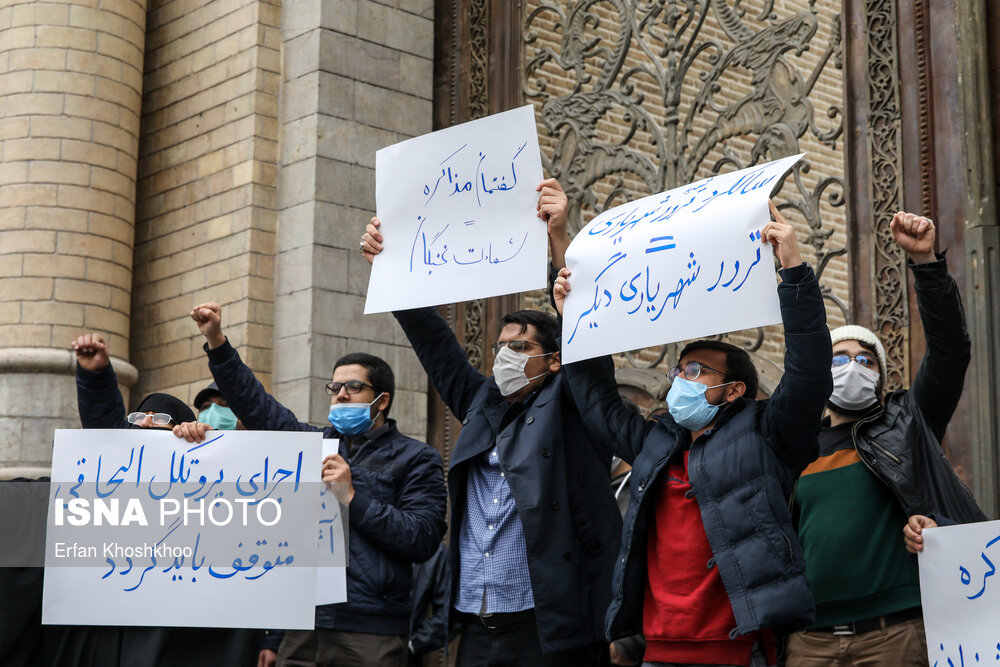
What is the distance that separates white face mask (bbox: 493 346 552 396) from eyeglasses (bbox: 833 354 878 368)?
114 cm

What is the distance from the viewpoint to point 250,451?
541cm

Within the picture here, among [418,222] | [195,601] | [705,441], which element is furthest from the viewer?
[418,222]

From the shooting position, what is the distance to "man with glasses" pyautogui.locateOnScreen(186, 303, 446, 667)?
17.6 ft

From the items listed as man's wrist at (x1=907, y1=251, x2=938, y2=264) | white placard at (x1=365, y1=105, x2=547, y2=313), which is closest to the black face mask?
white placard at (x1=365, y1=105, x2=547, y2=313)

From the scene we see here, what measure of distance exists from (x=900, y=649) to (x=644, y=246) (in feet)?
5.37

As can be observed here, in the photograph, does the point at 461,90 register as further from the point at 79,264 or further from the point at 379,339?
the point at 79,264

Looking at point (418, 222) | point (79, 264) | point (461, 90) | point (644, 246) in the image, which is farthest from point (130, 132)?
point (644, 246)

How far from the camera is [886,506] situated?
15.6ft

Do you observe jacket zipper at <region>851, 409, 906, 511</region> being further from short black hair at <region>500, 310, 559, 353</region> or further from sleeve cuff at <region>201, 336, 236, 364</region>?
sleeve cuff at <region>201, 336, 236, 364</region>

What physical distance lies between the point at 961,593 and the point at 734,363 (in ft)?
3.45

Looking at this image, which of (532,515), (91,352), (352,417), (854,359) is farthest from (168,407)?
(854,359)

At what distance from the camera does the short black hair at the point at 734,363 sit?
4.68 meters

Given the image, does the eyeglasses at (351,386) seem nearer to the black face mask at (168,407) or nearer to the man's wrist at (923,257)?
the black face mask at (168,407)

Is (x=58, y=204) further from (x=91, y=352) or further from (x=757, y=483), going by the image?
(x=757, y=483)
